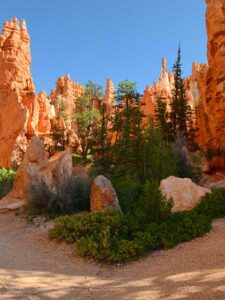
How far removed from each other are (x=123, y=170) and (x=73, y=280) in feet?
23.8

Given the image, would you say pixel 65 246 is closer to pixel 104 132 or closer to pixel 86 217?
pixel 86 217

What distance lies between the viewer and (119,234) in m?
6.63

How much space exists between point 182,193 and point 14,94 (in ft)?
73.1

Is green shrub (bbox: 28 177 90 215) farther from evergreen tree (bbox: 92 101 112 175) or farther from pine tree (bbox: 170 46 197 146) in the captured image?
pine tree (bbox: 170 46 197 146)

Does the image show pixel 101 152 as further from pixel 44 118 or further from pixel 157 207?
pixel 44 118

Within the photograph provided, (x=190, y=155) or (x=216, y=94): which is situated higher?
(x=216, y=94)

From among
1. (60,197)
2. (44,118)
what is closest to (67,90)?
(44,118)

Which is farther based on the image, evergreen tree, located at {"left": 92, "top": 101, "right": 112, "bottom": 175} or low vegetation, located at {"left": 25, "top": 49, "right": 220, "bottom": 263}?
evergreen tree, located at {"left": 92, "top": 101, "right": 112, "bottom": 175}

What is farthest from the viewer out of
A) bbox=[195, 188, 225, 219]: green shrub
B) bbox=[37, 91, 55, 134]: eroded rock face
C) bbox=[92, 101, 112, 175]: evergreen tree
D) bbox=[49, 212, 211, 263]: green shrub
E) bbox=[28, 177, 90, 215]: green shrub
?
bbox=[37, 91, 55, 134]: eroded rock face

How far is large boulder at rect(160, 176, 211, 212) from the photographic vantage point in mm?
8078

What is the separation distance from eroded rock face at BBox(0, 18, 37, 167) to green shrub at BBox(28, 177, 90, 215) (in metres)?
16.9

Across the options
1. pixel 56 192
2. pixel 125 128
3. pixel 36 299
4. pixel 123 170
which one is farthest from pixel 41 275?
pixel 125 128

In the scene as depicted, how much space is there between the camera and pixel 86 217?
7191 mm

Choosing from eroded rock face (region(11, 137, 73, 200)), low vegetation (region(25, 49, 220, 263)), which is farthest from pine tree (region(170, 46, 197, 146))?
eroded rock face (region(11, 137, 73, 200))
